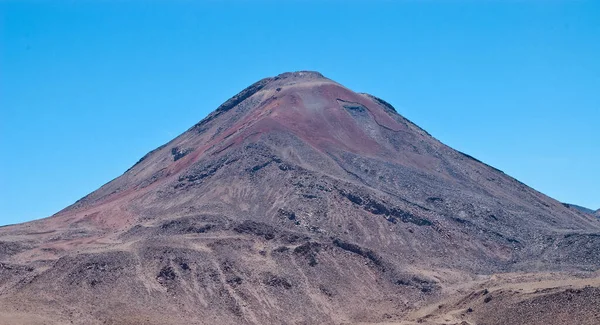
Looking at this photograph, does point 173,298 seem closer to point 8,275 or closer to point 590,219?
point 8,275

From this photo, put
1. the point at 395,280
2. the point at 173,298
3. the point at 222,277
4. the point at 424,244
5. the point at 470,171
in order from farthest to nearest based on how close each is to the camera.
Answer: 1. the point at 470,171
2. the point at 424,244
3. the point at 395,280
4. the point at 222,277
5. the point at 173,298

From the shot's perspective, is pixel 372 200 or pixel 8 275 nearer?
pixel 8 275

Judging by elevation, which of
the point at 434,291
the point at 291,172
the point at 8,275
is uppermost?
the point at 291,172

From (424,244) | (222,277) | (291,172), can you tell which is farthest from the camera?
(291,172)

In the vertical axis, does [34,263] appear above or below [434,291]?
above

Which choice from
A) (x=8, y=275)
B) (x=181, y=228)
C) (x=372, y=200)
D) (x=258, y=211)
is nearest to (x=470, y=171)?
(x=372, y=200)

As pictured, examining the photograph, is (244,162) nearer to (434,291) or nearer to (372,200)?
(372,200)
